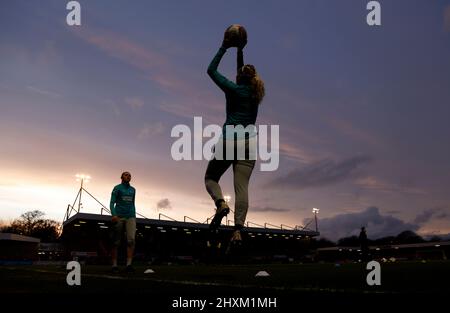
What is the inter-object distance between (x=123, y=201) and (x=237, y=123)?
15.9 feet

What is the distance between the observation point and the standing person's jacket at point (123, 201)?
8.91m

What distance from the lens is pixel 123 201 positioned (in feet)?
29.5

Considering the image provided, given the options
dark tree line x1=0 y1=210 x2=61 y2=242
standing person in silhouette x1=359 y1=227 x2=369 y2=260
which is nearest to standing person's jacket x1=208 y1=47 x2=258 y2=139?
standing person in silhouette x1=359 y1=227 x2=369 y2=260

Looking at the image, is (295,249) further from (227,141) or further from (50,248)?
(227,141)

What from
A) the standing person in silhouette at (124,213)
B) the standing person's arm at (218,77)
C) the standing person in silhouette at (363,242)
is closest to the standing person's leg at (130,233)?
the standing person in silhouette at (124,213)

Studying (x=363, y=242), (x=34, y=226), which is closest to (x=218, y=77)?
(x=363, y=242)

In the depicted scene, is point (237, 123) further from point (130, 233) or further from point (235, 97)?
point (130, 233)

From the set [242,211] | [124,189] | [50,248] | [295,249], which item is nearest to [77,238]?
[50,248]

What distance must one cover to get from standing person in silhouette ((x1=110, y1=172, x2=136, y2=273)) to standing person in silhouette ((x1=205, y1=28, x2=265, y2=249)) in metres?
4.34

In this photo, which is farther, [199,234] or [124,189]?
[199,234]

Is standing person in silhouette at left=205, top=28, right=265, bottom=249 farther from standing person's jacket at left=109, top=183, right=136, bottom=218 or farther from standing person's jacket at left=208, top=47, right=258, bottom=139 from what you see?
standing person's jacket at left=109, top=183, right=136, bottom=218

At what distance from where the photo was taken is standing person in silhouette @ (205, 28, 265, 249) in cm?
488
